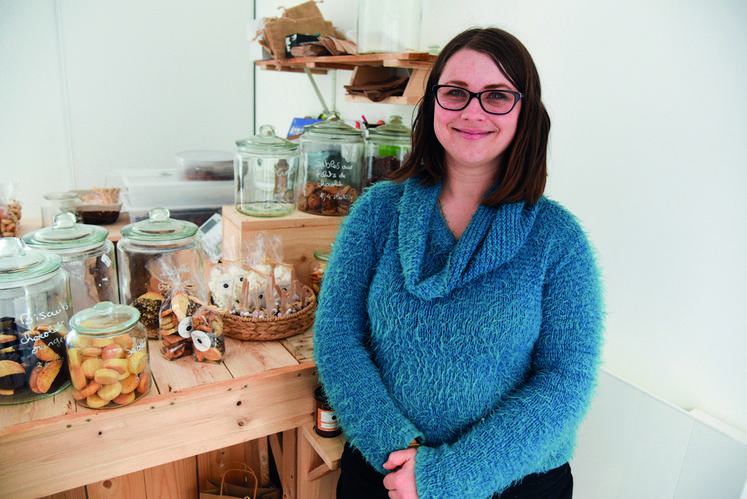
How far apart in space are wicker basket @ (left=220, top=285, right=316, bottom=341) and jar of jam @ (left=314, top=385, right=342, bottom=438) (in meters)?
0.16

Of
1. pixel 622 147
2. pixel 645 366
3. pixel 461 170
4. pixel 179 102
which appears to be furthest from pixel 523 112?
pixel 179 102

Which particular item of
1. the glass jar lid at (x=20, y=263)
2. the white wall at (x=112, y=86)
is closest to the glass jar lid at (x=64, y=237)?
the glass jar lid at (x=20, y=263)

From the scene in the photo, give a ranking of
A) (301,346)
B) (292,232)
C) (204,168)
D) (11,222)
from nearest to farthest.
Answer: (301,346) → (292,232) → (11,222) → (204,168)

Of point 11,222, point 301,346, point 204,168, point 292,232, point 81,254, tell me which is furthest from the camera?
point 204,168

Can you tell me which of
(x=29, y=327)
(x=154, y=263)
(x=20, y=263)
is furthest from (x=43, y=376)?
(x=154, y=263)

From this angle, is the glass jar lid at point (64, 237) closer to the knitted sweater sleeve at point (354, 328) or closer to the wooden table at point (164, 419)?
the wooden table at point (164, 419)

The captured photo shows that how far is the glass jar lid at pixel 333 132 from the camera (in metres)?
1.51

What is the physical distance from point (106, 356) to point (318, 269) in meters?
0.63

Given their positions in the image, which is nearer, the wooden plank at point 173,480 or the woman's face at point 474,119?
the woman's face at point 474,119

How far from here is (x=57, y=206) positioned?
73.4 inches

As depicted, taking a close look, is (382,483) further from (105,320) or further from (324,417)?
(105,320)

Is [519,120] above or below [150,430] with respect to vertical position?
above

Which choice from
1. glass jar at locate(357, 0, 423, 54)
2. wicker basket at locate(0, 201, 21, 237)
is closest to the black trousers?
glass jar at locate(357, 0, 423, 54)

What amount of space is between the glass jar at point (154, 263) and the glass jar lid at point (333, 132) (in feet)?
1.65
